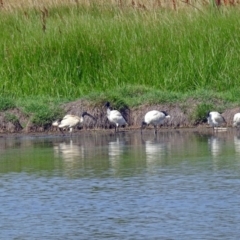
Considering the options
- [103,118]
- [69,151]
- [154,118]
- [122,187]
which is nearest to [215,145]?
[154,118]

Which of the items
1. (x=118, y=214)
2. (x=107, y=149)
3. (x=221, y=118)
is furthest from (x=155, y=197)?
(x=221, y=118)

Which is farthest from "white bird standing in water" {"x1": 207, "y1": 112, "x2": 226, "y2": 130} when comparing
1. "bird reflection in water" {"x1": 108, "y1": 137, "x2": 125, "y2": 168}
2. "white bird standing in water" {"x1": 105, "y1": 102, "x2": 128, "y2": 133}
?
"bird reflection in water" {"x1": 108, "y1": 137, "x2": 125, "y2": 168}

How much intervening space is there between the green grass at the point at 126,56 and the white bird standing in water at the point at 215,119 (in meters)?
1.17

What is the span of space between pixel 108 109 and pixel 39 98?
4.77 ft

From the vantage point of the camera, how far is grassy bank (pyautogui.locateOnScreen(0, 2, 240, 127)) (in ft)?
49.1

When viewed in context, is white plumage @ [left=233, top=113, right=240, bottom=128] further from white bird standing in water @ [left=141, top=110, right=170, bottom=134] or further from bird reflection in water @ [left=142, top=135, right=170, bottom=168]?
bird reflection in water @ [left=142, top=135, right=170, bottom=168]

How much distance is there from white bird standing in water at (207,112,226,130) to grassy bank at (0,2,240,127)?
0.96m

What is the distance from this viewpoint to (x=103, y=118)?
14.1 m

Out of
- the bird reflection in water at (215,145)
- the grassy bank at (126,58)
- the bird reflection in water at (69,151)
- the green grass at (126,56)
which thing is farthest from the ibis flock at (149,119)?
the green grass at (126,56)

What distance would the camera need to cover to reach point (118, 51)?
15.6 metres

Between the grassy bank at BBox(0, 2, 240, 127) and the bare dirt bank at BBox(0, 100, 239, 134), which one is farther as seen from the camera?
the grassy bank at BBox(0, 2, 240, 127)

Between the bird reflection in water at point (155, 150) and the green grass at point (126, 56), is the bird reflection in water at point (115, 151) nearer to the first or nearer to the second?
the bird reflection in water at point (155, 150)

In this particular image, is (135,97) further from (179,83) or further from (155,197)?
(155,197)

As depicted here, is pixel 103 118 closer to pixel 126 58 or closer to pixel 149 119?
pixel 149 119
